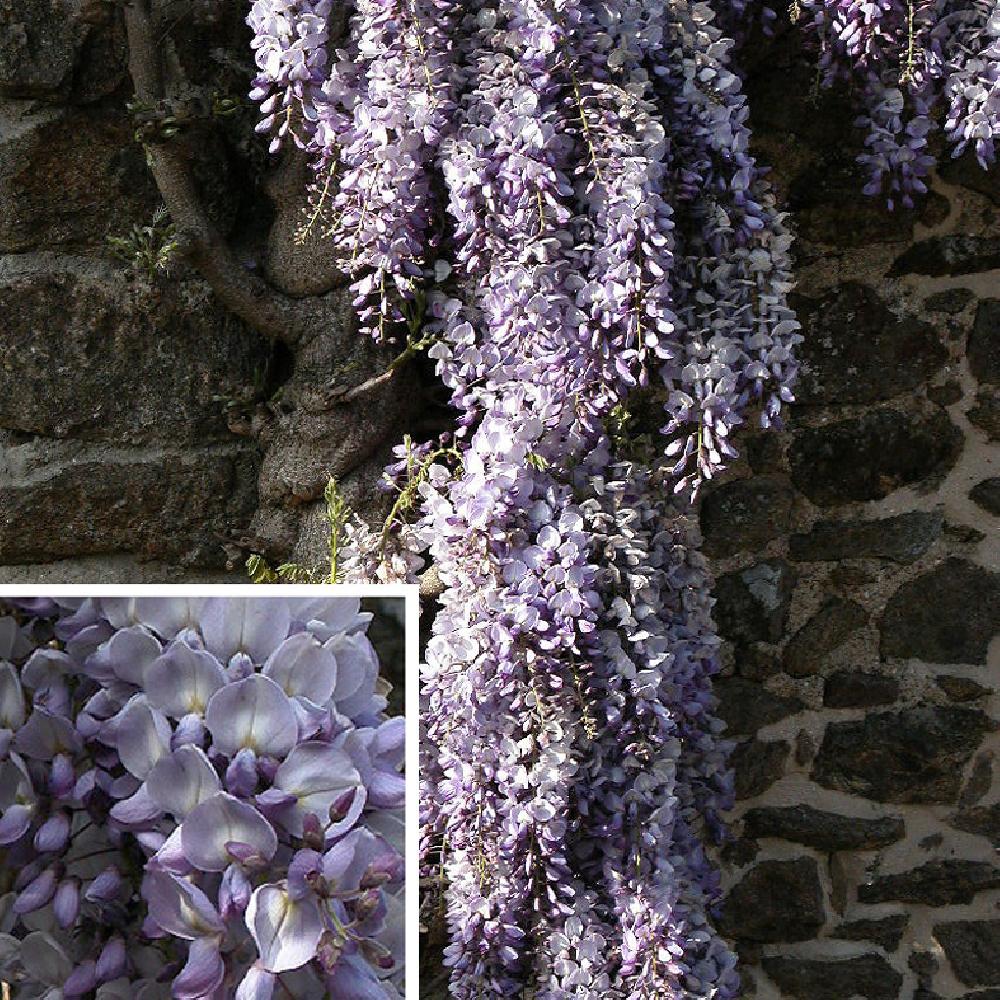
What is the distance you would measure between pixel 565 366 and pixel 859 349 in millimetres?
744

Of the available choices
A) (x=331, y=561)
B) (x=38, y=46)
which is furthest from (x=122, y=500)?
(x=38, y=46)

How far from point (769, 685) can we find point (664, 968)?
2.14 feet

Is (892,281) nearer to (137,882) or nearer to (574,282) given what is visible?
(574,282)

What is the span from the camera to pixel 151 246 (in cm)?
208

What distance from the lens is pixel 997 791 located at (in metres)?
2.38

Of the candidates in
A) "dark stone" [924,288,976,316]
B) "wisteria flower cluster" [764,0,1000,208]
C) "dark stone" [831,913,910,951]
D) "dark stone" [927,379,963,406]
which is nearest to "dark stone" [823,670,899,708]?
"dark stone" [831,913,910,951]

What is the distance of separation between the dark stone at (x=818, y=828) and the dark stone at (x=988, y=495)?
56 cm

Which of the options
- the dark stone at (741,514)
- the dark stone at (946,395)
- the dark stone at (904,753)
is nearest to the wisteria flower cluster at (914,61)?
the dark stone at (946,395)

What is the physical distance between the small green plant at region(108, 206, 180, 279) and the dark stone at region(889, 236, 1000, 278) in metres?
1.17

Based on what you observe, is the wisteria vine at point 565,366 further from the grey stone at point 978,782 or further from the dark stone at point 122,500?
the grey stone at point 978,782

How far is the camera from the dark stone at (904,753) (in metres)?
2.35

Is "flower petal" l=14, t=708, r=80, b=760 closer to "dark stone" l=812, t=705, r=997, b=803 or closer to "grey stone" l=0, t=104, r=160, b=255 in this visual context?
"grey stone" l=0, t=104, r=160, b=255

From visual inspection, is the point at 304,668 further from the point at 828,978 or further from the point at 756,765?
the point at 828,978

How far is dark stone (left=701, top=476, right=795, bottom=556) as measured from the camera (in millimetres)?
2332
